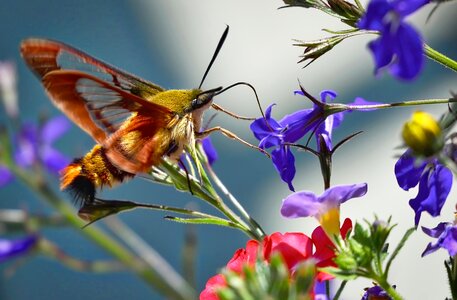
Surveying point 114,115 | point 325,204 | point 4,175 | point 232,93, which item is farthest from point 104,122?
point 232,93

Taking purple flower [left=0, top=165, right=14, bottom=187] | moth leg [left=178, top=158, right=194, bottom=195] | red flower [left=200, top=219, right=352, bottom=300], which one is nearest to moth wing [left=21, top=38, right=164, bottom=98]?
moth leg [left=178, top=158, right=194, bottom=195]

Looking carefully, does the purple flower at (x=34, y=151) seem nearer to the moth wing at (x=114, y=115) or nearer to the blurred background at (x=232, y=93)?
the moth wing at (x=114, y=115)

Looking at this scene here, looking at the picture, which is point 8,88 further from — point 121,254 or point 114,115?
point 114,115

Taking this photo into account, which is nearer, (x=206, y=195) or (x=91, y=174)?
(x=206, y=195)

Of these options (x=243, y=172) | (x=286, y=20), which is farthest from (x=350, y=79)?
(x=243, y=172)

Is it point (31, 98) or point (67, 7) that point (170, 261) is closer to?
point (31, 98)

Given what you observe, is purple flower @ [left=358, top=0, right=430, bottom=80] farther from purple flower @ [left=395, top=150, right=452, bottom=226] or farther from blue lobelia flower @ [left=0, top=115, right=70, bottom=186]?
blue lobelia flower @ [left=0, top=115, right=70, bottom=186]

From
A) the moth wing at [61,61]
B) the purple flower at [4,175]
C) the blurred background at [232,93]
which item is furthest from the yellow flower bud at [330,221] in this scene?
the blurred background at [232,93]
